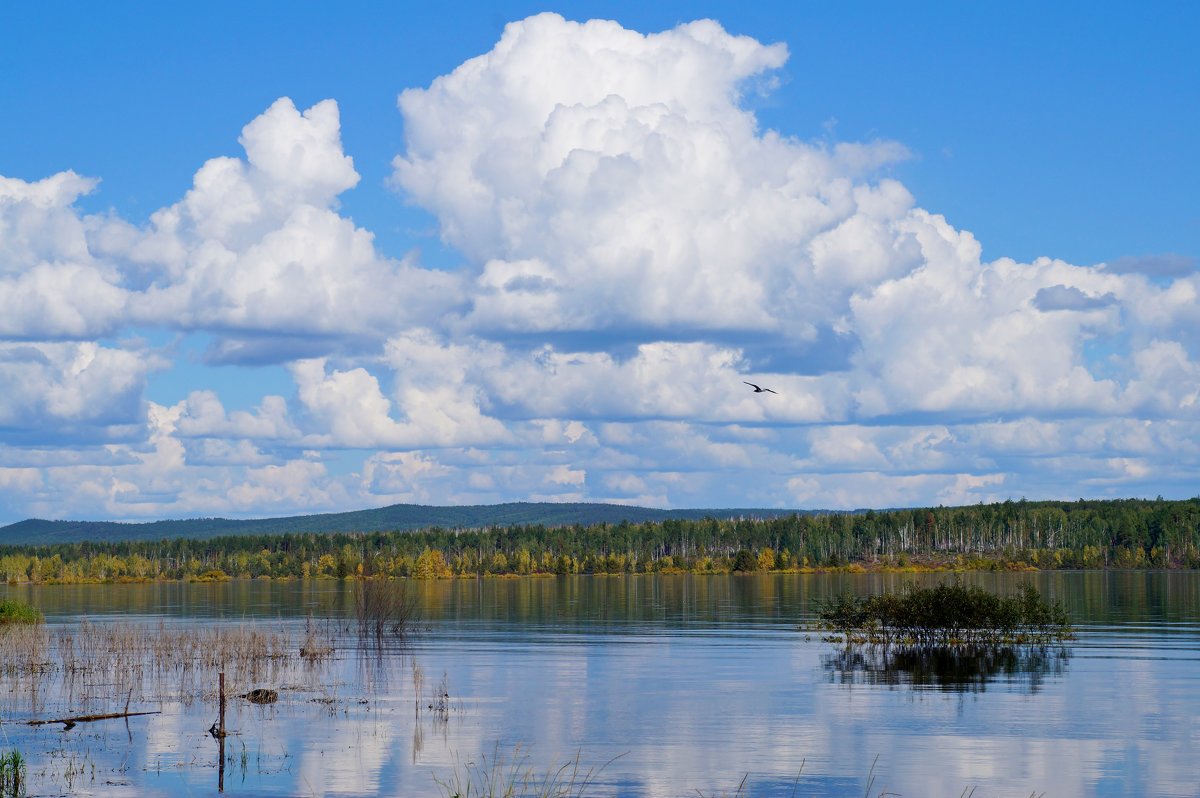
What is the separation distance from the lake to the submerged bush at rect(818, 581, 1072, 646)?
10.1 feet

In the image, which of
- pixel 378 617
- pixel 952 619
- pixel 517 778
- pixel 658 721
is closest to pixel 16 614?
pixel 378 617

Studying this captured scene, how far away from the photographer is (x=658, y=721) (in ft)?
176

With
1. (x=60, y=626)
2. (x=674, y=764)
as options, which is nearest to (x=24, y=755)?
(x=674, y=764)

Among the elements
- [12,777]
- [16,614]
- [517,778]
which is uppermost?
[16,614]

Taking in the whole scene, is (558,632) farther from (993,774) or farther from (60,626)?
(993,774)

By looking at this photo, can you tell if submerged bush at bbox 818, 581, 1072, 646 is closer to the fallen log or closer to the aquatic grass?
the aquatic grass

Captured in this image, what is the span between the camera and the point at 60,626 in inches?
4326

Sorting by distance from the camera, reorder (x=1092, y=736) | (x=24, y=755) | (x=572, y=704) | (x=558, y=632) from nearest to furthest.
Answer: (x=24, y=755) < (x=1092, y=736) < (x=572, y=704) < (x=558, y=632)

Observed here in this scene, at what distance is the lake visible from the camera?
4209cm

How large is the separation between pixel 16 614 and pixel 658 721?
52918mm

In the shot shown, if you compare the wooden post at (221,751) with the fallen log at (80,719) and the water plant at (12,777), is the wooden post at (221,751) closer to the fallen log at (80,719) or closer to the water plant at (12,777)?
the fallen log at (80,719)

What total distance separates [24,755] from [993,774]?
30.6 metres

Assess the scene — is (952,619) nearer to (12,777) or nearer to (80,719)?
(80,719)

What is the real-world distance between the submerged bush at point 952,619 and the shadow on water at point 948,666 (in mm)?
1407
